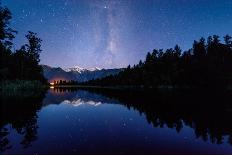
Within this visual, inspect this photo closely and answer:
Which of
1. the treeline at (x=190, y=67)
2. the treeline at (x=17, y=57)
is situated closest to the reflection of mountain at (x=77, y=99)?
the treeline at (x=17, y=57)

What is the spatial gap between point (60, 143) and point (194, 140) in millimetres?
7129

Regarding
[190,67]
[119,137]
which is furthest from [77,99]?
[190,67]

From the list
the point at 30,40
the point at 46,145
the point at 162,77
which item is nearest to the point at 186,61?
the point at 162,77

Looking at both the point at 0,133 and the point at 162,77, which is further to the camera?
the point at 162,77

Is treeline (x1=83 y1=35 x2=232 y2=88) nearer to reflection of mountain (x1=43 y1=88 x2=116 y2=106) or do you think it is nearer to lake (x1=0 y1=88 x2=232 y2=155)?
reflection of mountain (x1=43 y1=88 x2=116 y2=106)

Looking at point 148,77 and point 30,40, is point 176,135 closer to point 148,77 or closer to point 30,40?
point 30,40

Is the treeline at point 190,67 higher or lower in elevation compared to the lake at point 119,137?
higher

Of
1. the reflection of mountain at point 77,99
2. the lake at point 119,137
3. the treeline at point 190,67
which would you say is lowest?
the lake at point 119,137

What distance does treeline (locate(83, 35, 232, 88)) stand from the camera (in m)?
104

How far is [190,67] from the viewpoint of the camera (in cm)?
11725

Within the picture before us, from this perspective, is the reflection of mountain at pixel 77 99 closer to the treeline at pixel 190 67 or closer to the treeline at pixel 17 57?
the treeline at pixel 17 57

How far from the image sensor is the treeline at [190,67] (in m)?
104

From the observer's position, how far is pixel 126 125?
62.4 ft

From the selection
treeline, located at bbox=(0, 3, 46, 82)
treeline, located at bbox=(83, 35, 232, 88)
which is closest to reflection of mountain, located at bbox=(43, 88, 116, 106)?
treeline, located at bbox=(0, 3, 46, 82)
